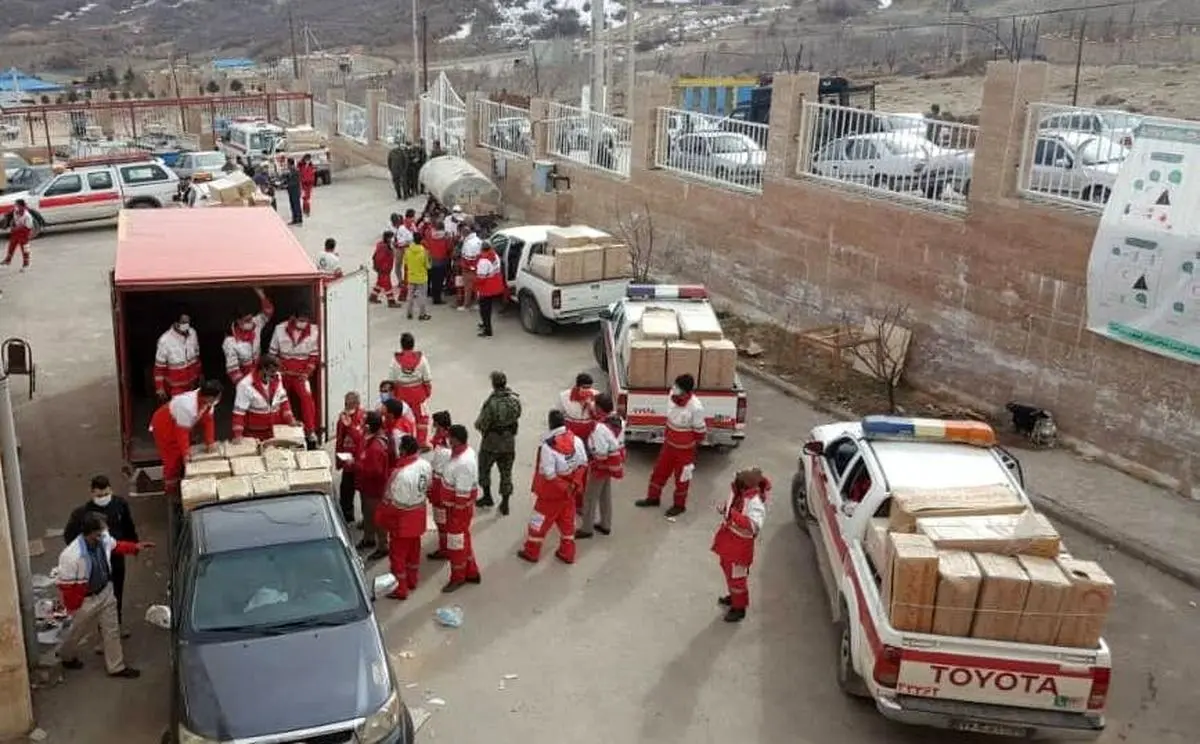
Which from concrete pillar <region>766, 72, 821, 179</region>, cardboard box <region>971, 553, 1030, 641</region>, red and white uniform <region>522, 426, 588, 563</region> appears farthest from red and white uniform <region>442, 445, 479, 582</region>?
concrete pillar <region>766, 72, 821, 179</region>

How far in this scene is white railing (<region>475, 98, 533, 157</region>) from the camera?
972 inches

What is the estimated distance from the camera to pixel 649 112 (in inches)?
750

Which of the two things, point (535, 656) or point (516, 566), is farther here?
point (516, 566)

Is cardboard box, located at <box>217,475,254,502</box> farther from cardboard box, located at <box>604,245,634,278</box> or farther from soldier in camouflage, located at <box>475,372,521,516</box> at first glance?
cardboard box, located at <box>604,245,634,278</box>

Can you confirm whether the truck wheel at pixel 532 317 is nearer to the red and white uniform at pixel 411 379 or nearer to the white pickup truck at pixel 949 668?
the red and white uniform at pixel 411 379

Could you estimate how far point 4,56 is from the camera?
287 ft

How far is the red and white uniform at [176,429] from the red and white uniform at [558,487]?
2872 mm

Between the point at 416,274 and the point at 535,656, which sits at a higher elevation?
the point at 416,274

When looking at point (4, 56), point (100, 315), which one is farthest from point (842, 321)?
point (4, 56)

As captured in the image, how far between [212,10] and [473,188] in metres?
106

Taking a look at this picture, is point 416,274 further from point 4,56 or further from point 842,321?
point 4,56

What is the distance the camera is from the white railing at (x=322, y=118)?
Result: 35.2 meters

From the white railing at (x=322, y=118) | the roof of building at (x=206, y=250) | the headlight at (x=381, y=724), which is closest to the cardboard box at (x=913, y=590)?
the headlight at (x=381, y=724)

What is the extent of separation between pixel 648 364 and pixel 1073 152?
5.55m
